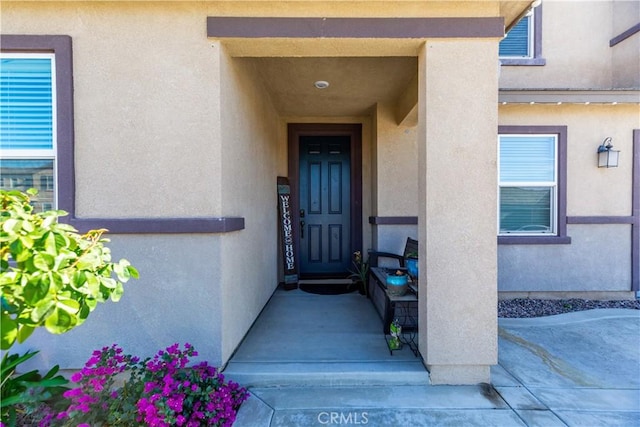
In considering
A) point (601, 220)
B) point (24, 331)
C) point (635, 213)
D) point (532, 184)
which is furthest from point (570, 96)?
point (24, 331)

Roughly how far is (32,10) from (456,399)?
156 inches

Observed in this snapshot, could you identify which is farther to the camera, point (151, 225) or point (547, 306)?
point (547, 306)

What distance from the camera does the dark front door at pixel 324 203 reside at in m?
5.11

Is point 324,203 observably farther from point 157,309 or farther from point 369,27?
point 157,309

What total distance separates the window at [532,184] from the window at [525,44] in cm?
117

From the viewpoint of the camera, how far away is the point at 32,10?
2.17 m

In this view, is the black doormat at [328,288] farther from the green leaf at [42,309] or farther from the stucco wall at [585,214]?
the green leaf at [42,309]

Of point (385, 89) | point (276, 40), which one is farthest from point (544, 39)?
point (276, 40)

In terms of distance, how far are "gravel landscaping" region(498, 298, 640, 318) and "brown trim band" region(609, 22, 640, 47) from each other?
366cm

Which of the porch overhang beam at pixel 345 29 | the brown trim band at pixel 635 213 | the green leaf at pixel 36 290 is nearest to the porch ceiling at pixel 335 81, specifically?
the porch overhang beam at pixel 345 29

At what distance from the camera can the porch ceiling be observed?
308 cm

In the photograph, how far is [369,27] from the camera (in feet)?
7.35

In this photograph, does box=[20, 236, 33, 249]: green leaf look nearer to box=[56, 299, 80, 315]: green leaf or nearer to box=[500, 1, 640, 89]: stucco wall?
box=[56, 299, 80, 315]: green leaf

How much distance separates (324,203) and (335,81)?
208cm
